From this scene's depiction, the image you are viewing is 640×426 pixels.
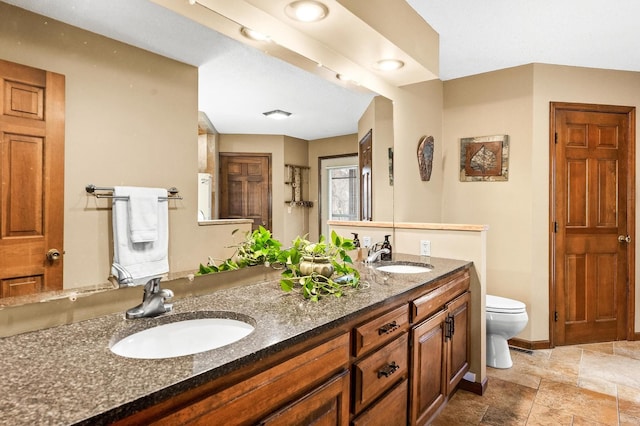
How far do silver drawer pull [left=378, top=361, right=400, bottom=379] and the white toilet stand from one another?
1492mm

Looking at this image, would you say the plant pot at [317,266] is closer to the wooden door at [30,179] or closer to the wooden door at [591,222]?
the wooden door at [30,179]

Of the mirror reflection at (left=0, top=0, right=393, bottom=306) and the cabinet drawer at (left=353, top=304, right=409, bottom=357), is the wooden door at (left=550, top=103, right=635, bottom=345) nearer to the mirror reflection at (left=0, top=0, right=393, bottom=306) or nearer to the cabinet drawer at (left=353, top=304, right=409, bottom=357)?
the cabinet drawer at (left=353, top=304, right=409, bottom=357)

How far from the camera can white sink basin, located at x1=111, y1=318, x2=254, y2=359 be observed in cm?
109

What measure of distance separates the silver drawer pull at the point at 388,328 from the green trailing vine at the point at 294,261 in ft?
0.67

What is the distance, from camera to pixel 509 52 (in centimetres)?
303

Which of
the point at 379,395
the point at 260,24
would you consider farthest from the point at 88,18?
the point at 379,395

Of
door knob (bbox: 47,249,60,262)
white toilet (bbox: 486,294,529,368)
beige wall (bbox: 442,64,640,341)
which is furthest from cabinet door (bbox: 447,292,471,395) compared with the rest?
door knob (bbox: 47,249,60,262)

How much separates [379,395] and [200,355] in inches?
33.5

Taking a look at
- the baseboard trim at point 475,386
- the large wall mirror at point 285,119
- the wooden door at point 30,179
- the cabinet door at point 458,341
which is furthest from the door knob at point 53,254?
the baseboard trim at point 475,386

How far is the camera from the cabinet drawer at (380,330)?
1.30 m

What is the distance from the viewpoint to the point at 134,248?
3.95 feet

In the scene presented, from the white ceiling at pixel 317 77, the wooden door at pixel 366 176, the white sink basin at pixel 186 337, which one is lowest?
the white sink basin at pixel 186 337

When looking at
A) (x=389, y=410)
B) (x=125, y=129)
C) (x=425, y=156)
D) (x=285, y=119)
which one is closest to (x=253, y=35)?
(x=285, y=119)

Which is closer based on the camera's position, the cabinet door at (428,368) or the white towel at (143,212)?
the white towel at (143,212)
